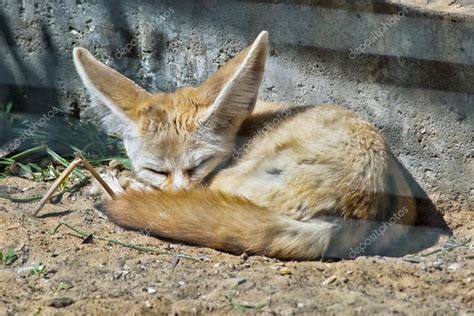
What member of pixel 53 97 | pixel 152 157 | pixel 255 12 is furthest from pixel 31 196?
pixel 255 12

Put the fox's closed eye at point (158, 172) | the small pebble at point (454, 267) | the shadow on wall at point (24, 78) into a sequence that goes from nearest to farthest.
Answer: the small pebble at point (454, 267) < the fox's closed eye at point (158, 172) < the shadow on wall at point (24, 78)

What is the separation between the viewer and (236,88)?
4.19 meters

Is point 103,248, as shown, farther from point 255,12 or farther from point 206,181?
point 255,12

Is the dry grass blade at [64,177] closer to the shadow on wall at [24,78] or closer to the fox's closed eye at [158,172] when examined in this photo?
the fox's closed eye at [158,172]

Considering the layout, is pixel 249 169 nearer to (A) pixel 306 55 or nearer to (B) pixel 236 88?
(B) pixel 236 88

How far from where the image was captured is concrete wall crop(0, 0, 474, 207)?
4195 mm

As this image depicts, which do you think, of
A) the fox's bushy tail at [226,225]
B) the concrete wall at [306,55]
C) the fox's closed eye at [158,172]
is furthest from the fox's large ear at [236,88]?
the fox's bushy tail at [226,225]

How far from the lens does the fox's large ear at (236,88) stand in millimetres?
4109

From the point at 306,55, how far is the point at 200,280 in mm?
1657

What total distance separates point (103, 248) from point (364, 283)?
115 centimetres

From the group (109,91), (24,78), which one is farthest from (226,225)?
(24,78)

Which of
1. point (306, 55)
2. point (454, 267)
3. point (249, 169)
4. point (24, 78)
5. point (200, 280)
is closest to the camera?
point (200, 280)

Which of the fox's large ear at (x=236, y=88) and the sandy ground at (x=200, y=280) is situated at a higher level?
the fox's large ear at (x=236, y=88)

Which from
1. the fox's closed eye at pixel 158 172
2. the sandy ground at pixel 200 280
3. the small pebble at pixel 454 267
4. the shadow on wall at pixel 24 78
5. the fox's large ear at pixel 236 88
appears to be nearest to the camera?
the sandy ground at pixel 200 280
